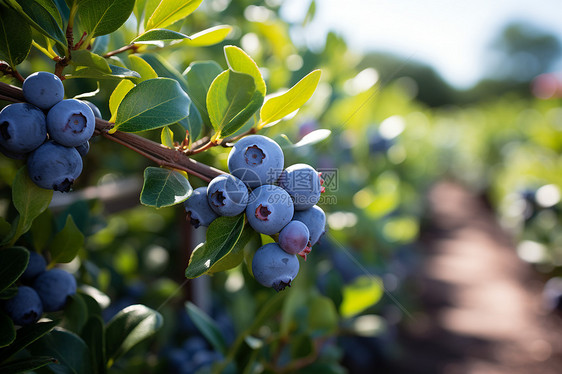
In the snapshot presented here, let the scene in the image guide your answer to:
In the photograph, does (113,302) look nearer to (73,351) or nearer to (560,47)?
(73,351)

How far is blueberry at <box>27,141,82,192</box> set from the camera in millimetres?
461

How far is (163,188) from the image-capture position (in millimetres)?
479

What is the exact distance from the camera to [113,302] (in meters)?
1.24

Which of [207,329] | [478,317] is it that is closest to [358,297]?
[207,329]

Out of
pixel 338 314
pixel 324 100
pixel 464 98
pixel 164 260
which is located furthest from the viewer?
pixel 464 98

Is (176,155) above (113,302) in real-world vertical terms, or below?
above

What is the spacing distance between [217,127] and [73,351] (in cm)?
42

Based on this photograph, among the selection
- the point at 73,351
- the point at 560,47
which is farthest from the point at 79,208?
the point at 560,47

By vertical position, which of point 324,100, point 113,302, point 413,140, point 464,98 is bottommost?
point 113,302

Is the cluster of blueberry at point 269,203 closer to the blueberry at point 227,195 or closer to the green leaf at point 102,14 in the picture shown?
the blueberry at point 227,195

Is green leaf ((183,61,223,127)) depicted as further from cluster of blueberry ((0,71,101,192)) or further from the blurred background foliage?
cluster of blueberry ((0,71,101,192))

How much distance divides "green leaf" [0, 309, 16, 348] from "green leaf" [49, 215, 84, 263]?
131mm

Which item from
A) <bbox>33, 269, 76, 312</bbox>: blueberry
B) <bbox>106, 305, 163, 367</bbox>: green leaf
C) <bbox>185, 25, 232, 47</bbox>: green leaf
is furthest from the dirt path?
<bbox>185, 25, 232, 47</bbox>: green leaf

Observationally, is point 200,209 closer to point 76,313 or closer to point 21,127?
point 21,127
